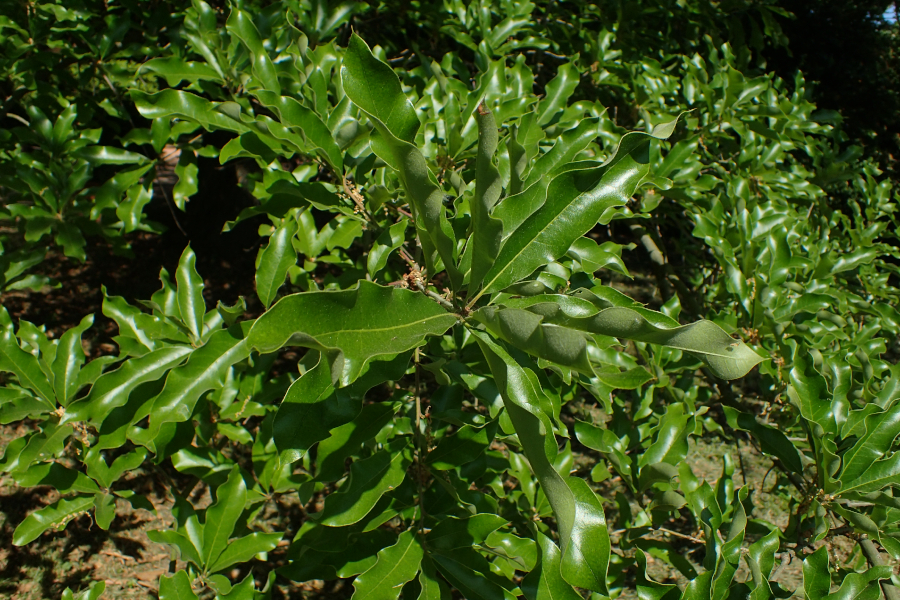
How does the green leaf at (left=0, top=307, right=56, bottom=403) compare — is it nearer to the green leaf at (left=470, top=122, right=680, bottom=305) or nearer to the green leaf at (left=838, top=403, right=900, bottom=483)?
the green leaf at (left=470, top=122, right=680, bottom=305)

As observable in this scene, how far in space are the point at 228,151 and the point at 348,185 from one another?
1.14 feet

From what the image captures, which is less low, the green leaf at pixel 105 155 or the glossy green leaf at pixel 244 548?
the green leaf at pixel 105 155

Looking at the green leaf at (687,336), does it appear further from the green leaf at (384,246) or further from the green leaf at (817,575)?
the green leaf at (817,575)

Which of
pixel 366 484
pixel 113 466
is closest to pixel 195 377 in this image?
pixel 366 484

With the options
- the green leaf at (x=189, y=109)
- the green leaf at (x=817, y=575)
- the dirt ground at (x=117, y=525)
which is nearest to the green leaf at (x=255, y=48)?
the green leaf at (x=189, y=109)

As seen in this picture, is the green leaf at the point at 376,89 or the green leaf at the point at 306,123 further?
the green leaf at the point at 306,123

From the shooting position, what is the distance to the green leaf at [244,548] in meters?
1.55

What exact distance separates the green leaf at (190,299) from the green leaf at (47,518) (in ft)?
1.90

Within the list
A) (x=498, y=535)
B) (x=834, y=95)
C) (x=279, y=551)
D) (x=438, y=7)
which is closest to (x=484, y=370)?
(x=498, y=535)

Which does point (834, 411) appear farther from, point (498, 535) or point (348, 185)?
point (348, 185)

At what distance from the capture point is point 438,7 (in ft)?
9.51

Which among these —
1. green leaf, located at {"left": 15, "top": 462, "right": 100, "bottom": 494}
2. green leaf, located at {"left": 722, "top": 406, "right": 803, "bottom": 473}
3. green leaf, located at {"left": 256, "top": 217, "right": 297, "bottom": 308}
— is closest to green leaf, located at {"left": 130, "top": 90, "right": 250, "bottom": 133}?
green leaf, located at {"left": 256, "top": 217, "right": 297, "bottom": 308}

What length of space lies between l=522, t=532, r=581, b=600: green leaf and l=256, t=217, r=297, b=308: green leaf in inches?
34.7

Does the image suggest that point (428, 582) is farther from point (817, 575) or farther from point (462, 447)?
point (817, 575)
